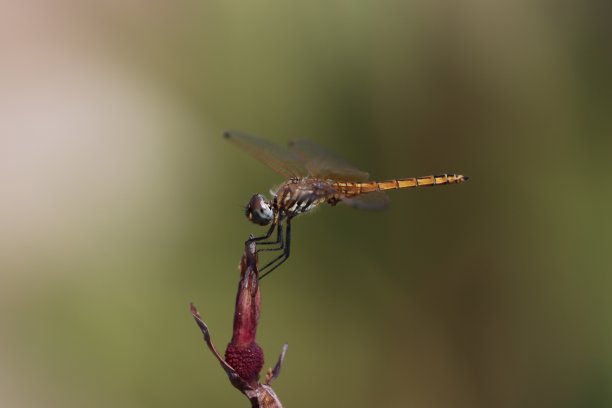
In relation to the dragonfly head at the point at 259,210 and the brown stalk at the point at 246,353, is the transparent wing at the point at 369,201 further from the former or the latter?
the brown stalk at the point at 246,353

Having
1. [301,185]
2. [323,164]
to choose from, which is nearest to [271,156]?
[323,164]

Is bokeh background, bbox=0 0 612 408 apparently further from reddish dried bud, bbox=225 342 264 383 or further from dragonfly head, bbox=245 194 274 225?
reddish dried bud, bbox=225 342 264 383

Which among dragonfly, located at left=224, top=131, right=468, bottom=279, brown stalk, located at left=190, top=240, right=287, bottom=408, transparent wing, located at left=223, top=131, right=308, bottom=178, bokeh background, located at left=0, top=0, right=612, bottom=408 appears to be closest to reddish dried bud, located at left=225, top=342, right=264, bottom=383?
brown stalk, located at left=190, top=240, right=287, bottom=408

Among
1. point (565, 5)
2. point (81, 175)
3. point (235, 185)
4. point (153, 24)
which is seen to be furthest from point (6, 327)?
point (565, 5)

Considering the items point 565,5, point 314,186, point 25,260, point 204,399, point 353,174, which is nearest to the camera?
point 314,186

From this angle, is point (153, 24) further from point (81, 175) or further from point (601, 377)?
point (601, 377)

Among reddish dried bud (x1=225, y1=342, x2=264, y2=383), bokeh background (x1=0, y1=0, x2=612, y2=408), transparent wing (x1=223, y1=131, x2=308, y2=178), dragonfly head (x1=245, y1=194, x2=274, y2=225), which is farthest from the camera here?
bokeh background (x1=0, y1=0, x2=612, y2=408)
